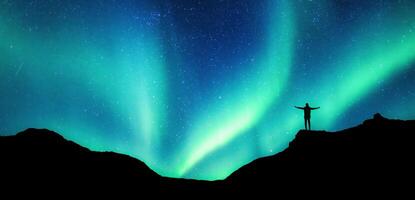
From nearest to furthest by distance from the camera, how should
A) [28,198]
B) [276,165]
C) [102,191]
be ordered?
[28,198], [102,191], [276,165]

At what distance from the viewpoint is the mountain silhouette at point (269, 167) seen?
19906 mm

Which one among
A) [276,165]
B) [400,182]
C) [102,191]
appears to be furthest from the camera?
[276,165]

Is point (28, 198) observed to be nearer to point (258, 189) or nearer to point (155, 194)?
point (155, 194)

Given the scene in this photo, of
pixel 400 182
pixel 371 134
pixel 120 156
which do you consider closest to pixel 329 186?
pixel 400 182

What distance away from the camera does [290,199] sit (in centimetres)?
2016

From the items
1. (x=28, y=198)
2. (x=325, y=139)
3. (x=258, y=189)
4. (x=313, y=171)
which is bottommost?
(x=28, y=198)

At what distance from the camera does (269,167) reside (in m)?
25.1

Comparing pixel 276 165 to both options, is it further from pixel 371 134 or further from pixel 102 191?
pixel 102 191

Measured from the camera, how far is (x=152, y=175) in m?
27.8

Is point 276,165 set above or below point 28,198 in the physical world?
above

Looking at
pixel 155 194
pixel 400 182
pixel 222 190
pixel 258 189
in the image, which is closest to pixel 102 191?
pixel 155 194

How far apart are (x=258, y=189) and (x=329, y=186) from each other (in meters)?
5.63

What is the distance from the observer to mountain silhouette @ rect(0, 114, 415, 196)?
1991cm

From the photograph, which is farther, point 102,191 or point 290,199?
point 102,191
